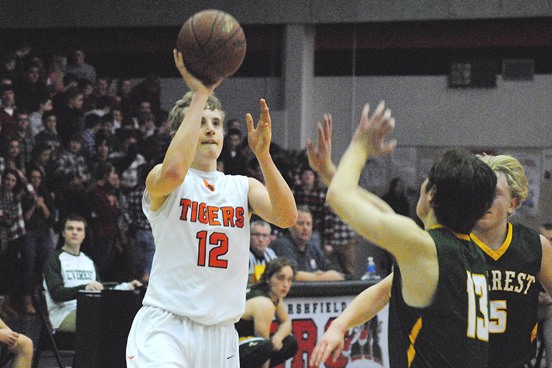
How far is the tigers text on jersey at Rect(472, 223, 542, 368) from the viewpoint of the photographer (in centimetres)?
430

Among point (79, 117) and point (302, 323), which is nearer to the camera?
point (302, 323)

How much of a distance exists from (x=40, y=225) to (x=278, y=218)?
8.12m

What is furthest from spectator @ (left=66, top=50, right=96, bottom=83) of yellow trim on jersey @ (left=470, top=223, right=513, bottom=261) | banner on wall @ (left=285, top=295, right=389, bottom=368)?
yellow trim on jersey @ (left=470, top=223, right=513, bottom=261)

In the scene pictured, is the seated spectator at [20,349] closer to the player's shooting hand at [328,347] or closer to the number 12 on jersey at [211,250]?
the number 12 on jersey at [211,250]

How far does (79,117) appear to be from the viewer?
46.1ft

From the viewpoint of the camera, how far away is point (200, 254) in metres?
4.67

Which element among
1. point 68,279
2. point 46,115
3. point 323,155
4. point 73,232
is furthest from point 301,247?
point 323,155

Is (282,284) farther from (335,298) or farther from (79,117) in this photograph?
(79,117)

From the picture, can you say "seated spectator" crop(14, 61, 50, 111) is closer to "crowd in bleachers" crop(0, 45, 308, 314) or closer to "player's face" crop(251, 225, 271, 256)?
"crowd in bleachers" crop(0, 45, 308, 314)

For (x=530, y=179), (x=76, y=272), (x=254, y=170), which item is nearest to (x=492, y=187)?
(x=76, y=272)

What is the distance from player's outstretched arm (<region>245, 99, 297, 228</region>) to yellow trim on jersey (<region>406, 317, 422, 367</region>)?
1.36 meters

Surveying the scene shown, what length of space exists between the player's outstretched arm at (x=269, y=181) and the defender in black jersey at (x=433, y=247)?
1.16m

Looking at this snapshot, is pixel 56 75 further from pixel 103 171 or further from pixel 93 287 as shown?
pixel 93 287

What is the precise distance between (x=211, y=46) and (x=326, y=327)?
4.55 meters
